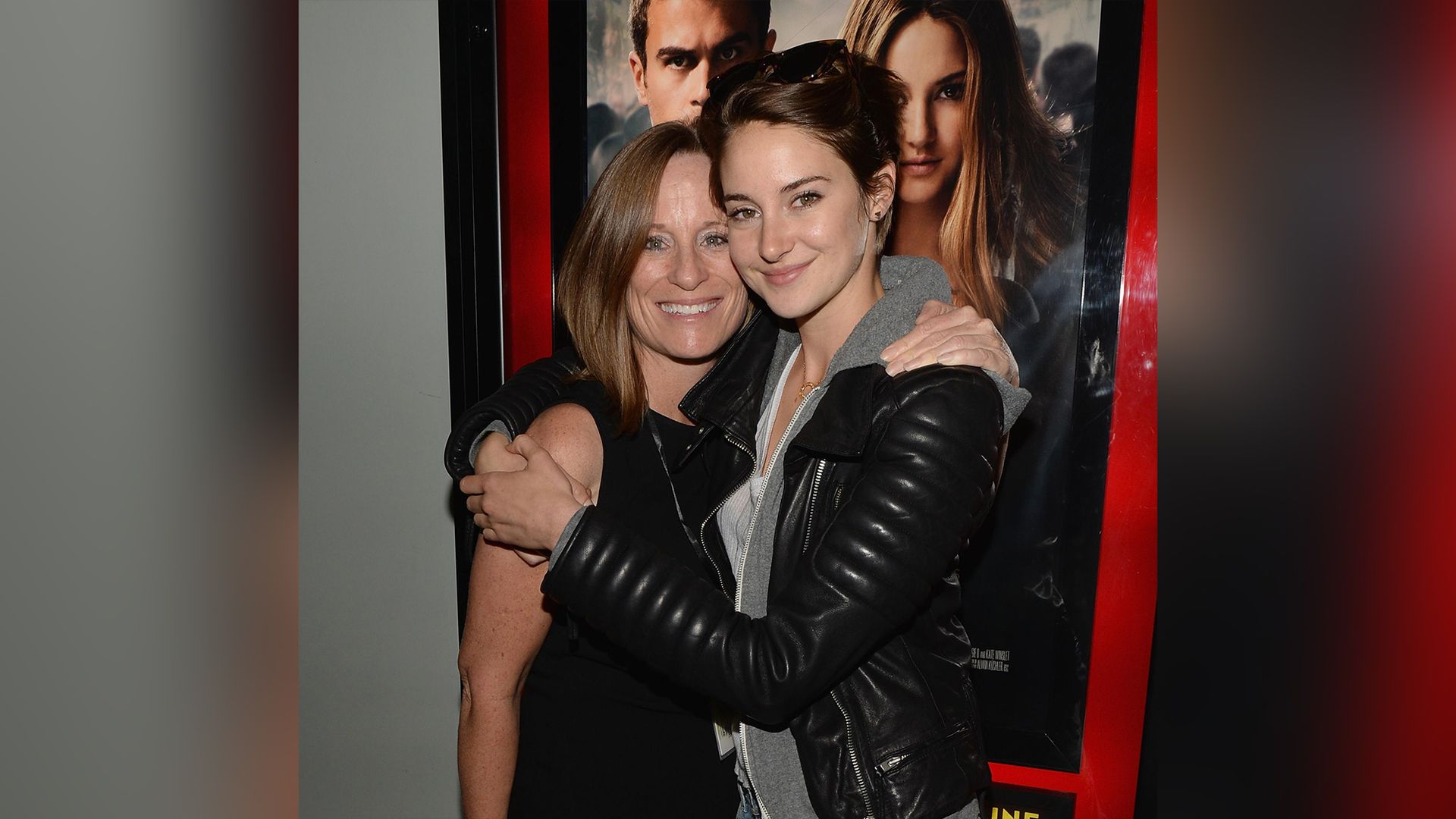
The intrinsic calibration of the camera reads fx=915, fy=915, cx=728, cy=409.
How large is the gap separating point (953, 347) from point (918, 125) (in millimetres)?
1112

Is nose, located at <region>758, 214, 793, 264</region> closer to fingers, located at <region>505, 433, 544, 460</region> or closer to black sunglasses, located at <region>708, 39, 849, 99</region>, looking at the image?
black sunglasses, located at <region>708, 39, 849, 99</region>

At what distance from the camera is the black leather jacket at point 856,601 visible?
1.28m

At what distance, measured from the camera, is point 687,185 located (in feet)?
→ 6.04

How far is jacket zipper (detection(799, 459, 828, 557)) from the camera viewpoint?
1423mm

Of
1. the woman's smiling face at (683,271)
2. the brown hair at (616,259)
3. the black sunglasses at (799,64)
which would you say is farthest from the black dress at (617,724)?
the black sunglasses at (799,64)

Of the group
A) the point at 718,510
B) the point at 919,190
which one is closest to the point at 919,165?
the point at 919,190

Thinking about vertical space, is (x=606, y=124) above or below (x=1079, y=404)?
above

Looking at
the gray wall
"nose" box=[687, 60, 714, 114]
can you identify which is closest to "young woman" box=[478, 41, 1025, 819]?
"nose" box=[687, 60, 714, 114]

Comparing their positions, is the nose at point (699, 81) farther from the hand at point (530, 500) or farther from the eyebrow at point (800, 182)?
the hand at point (530, 500)
